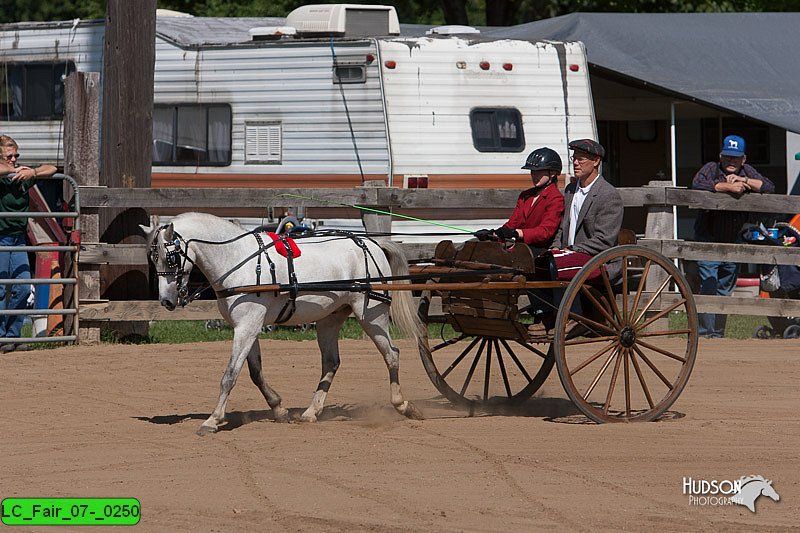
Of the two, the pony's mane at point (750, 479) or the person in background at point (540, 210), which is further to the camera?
the person in background at point (540, 210)

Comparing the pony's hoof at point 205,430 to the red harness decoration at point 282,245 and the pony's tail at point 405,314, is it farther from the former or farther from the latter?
the pony's tail at point 405,314

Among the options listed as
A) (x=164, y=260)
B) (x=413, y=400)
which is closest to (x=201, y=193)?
(x=413, y=400)

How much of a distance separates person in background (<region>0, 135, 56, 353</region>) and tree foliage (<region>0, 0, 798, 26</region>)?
14.3 meters

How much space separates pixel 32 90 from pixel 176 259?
10140 millimetres

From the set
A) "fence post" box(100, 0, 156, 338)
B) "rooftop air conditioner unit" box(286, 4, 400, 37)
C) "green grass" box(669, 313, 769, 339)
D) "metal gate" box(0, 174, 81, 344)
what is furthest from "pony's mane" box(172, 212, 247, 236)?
"rooftop air conditioner unit" box(286, 4, 400, 37)

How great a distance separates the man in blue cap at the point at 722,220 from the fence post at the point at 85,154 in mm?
6626

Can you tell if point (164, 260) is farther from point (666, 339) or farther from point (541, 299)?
point (666, 339)

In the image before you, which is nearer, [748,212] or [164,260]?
[164,260]

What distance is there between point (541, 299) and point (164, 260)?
2547 millimetres

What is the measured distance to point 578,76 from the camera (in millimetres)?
15766

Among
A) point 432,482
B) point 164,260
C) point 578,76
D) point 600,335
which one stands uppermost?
point 578,76

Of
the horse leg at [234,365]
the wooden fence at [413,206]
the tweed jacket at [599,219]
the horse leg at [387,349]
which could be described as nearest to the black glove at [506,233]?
the tweed jacket at [599,219]

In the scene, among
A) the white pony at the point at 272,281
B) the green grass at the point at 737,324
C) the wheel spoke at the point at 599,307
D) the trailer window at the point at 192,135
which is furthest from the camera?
the trailer window at the point at 192,135

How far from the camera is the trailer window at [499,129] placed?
15.5 metres
